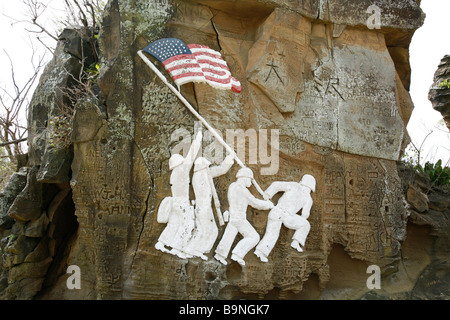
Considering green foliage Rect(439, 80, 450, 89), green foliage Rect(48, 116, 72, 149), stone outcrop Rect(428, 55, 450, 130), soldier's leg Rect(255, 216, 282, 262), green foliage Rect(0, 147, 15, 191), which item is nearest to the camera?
soldier's leg Rect(255, 216, 282, 262)

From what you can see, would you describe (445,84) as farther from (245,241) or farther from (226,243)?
(226,243)

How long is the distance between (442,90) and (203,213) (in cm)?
662

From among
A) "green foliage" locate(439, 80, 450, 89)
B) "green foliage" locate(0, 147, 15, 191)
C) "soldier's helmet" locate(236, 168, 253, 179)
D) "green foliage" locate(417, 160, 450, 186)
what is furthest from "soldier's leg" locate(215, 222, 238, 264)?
"green foliage" locate(439, 80, 450, 89)

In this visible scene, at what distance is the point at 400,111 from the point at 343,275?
2.93 metres

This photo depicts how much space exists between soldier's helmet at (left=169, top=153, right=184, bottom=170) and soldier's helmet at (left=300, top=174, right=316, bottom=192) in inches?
70.9

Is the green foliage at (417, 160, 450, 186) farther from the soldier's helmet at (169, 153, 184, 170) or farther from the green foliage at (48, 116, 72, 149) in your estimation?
the green foliage at (48, 116, 72, 149)

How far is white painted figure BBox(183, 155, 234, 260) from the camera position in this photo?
21.2ft

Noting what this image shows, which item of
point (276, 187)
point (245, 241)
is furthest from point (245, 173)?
point (245, 241)

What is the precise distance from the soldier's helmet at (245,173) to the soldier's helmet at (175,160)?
2.57 ft

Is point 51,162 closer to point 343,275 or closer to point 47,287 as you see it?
point 47,287

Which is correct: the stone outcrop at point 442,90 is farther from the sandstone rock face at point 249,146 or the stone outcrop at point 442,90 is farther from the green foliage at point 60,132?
the green foliage at point 60,132

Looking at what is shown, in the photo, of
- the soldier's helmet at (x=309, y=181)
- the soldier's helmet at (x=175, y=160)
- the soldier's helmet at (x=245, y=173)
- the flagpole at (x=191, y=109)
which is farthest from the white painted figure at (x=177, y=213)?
the soldier's helmet at (x=309, y=181)

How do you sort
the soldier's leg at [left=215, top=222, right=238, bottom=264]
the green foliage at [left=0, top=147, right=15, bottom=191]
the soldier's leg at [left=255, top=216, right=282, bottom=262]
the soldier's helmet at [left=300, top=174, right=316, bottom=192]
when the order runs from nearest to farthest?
the soldier's leg at [left=215, top=222, right=238, bottom=264], the soldier's leg at [left=255, top=216, right=282, bottom=262], the soldier's helmet at [left=300, top=174, right=316, bottom=192], the green foliage at [left=0, top=147, right=15, bottom=191]

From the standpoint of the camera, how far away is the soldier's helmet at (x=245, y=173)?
6754 millimetres
